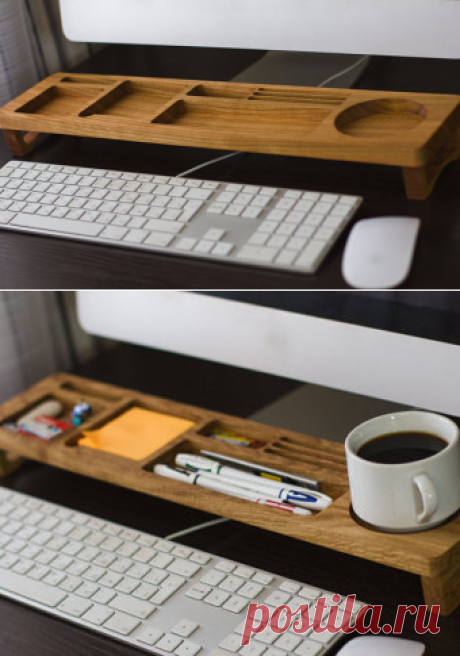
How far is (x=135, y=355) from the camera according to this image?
121cm

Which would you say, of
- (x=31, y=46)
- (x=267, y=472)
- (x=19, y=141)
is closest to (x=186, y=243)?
(x=267, y=472)

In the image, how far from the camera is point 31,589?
0.83m

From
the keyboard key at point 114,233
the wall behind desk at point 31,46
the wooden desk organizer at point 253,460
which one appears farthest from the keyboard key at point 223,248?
the wall behind desk at point 31,46

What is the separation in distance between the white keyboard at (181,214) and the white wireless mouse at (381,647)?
0.30m

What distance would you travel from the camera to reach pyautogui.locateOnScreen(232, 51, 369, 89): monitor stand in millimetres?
1052

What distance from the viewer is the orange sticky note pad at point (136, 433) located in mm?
962

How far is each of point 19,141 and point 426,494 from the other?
0.64 meters

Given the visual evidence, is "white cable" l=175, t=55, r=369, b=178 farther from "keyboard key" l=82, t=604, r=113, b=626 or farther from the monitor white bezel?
"keyboard key" l=82, t=604, r=113, b=626

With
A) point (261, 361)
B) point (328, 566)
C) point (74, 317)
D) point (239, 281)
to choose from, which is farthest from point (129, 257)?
point (74, 317)

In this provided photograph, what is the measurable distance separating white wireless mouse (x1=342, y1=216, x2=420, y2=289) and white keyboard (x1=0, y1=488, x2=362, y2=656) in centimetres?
27

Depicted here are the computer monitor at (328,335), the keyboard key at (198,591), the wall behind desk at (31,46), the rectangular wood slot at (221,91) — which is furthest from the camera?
the wall behind desk at (31,46)

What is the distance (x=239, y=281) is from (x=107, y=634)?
32 centimetres

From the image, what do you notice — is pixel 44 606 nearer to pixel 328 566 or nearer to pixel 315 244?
pixel 328 566

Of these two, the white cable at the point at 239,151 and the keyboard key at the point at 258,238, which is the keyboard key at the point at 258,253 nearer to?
the keyboard key at the point at 258,238
